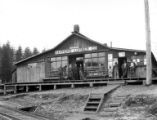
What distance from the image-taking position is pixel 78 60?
1054 inches

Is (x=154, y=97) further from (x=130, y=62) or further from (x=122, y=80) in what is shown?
(x=130, y=62)

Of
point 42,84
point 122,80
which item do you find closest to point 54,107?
point 122,80

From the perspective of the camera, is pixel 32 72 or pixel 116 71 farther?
pixel 32 72

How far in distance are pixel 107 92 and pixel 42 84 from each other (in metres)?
9.75

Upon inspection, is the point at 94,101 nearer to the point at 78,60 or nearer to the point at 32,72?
the point at 78,60

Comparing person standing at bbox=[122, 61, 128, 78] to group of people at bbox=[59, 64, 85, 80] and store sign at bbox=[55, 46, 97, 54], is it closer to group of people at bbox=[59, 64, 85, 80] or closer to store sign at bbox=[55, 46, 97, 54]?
store sign at bbox=[55, 46, 97, 54]

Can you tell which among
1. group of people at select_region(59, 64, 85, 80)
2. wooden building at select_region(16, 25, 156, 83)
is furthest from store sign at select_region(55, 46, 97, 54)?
group of people at select_region(59, 64, 85, 80)

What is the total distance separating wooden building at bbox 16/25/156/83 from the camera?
23297mm

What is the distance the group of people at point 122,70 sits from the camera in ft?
73.1

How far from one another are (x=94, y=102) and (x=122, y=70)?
26.8 feet

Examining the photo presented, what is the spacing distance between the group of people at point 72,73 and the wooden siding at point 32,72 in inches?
124

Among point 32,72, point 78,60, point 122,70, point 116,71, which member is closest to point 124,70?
point 122,70

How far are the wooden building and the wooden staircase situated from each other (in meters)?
6.73

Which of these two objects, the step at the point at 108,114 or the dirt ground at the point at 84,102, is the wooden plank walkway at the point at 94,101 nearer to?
the dirt ground at the point at 84,102
